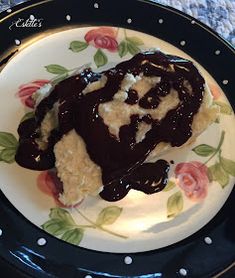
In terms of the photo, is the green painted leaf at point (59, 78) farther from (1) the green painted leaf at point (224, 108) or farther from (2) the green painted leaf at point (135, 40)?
(1) the green painted leaf at point (224, 108)

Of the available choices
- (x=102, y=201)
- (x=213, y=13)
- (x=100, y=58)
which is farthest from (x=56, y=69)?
(x=213, y=13)

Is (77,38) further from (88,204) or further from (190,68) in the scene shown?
(88,204)

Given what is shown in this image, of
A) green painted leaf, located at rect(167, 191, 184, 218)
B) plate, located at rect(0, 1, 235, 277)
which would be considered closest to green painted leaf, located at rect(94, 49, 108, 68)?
plate, located at rect(0, 1, 235, 277)

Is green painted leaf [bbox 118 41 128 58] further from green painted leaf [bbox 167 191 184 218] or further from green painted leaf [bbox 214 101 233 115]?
green painted leaf [bbox 167 191 184 218]

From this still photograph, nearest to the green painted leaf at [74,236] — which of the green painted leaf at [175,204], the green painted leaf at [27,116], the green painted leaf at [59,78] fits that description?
the green painted leaf at [175,204]

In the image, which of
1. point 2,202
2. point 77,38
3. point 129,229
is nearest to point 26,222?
point 2,202

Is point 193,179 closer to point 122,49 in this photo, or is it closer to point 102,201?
point 102,201
